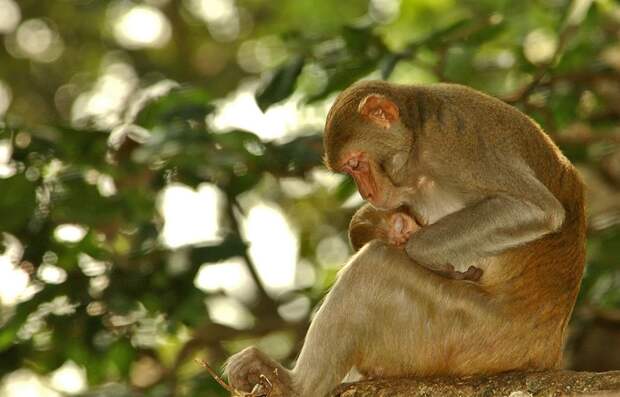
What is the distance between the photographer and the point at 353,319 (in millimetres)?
5867

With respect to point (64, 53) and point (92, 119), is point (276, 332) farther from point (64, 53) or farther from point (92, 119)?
point (64, 53)

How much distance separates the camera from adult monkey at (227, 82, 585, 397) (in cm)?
588

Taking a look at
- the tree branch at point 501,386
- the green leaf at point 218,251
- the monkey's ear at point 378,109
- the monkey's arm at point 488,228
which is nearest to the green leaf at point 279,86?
the green leaf at point 218,251

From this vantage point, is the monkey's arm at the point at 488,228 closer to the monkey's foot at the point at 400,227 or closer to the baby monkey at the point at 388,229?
the baby monkey at the point at 388,229

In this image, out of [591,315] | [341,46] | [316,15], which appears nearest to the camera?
[341,46]

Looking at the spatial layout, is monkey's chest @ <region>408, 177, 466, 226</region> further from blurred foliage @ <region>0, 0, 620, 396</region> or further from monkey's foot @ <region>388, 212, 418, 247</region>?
blurred foliage @ <region>0, 0, 620, 396</region>

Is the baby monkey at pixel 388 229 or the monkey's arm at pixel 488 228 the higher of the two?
the monkey's arm at pixel 488 228

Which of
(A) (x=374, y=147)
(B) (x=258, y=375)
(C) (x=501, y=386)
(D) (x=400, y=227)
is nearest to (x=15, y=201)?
(B) (x=258, y=375)

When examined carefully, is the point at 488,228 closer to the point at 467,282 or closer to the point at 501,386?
the point at 467,282

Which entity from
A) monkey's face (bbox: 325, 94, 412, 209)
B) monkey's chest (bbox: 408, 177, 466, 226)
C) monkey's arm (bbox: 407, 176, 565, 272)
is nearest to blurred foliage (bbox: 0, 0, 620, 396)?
monkey's face (bbox: 325, 94, 412, 209)

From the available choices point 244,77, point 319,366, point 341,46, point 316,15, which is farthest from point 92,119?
point 244,77

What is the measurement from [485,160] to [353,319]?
3.52 ft

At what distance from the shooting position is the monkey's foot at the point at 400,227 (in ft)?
20.6

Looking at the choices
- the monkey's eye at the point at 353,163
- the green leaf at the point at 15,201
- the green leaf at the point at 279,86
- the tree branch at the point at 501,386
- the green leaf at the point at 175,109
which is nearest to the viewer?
the tree branch at the point at 501,386
